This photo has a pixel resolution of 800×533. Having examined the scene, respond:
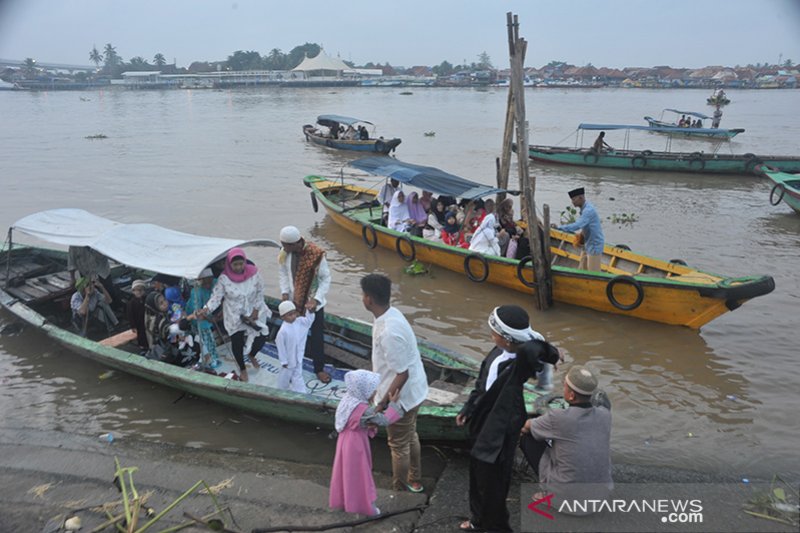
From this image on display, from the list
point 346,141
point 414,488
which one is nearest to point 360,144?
point 346,141

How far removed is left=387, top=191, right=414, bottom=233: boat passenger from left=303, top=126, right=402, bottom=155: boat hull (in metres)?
13.8

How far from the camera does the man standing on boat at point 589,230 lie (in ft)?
23.7

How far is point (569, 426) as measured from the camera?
3.07 m

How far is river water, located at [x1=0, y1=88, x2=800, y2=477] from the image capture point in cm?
533

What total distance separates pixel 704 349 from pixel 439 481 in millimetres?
4635

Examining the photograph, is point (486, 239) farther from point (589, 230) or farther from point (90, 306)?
point (90, 306)

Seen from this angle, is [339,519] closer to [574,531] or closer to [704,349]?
[574,531]

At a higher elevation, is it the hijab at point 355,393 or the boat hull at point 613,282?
the hijab at point 355,393

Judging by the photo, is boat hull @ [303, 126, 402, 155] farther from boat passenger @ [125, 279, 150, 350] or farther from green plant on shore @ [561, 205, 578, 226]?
boat passenger @ [125, 279, 150, 350]

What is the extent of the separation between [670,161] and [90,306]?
18767 mm

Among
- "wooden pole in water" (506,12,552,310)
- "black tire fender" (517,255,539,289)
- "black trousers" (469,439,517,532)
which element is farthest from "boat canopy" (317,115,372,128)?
"black trousers" (469,439,517,532)

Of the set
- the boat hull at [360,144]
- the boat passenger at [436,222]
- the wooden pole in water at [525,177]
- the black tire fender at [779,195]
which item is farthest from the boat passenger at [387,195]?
the boat hull at [360,144]

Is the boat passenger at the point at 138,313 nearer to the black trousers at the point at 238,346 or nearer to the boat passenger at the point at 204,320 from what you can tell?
the boat passenger at the point at 204,320

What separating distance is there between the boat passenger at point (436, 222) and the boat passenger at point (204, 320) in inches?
198
